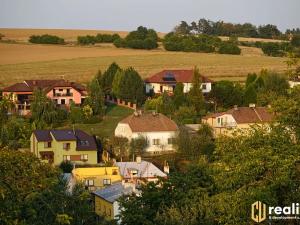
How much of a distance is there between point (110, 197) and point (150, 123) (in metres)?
16.3

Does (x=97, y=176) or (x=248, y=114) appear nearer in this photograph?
(x=97, y=176)

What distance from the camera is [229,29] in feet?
406

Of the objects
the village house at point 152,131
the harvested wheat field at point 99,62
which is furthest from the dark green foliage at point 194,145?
the harvested wheat field at point 99,62

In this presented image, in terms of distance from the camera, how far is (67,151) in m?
39.1

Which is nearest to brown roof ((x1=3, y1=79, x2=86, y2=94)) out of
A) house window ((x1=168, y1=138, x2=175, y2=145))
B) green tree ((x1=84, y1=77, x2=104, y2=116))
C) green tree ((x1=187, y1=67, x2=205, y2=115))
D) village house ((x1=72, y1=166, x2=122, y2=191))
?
green tree ((x1=84, y1=77, x2=104, y2=116))

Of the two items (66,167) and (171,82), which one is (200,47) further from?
(66,167)

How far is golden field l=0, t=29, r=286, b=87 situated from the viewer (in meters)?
70.8

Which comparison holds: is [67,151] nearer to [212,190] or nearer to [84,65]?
[212,190]

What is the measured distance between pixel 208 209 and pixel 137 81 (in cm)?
3677

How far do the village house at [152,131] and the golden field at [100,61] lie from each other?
74.4 feet

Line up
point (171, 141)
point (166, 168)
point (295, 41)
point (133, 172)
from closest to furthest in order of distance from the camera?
point (133, 172), point (166, 168), point (171, 141), point (295, 41)

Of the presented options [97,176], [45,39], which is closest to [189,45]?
[45,39]

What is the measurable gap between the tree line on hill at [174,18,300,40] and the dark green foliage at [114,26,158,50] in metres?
25.1

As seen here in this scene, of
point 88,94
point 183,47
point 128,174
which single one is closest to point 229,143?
point 128,174
